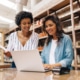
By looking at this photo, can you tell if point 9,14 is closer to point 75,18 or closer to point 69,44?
point 75,18

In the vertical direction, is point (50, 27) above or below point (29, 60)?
above

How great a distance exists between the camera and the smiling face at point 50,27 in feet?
5.68

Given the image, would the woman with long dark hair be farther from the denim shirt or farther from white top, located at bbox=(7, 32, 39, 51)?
white top, located at bbox=(7, 32, 39, 51)

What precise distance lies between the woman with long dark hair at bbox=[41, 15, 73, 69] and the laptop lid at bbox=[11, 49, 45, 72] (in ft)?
0.63

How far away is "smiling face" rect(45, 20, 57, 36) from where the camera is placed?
5.68 ft

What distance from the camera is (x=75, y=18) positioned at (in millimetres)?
3125

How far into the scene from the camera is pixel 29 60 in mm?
1288

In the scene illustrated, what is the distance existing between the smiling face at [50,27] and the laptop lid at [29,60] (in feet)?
1.68

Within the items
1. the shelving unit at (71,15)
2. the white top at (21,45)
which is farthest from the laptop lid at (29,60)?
the shelving unit at (71,15)

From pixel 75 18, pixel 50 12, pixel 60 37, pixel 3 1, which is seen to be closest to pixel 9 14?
pixel 3 1

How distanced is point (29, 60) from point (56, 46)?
44cm

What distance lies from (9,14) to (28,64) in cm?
532

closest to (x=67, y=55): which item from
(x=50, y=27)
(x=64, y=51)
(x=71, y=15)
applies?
(x=64, y=51)

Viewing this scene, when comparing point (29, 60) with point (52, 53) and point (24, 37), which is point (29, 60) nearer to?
point (52, 53)
